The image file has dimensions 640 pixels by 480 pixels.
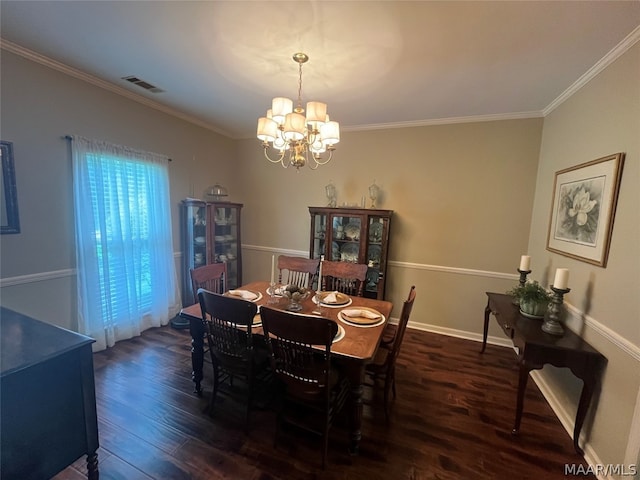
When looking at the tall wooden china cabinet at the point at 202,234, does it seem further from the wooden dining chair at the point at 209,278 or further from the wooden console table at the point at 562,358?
the wooden console table at the point at 562,358

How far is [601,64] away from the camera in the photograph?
2.04m

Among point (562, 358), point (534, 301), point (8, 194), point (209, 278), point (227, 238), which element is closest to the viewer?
point (562, 358)

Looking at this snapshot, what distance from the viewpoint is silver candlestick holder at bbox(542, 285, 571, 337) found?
205cm

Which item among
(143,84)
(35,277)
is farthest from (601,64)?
(35,277)

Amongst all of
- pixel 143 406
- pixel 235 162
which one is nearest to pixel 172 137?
pixel 235 162

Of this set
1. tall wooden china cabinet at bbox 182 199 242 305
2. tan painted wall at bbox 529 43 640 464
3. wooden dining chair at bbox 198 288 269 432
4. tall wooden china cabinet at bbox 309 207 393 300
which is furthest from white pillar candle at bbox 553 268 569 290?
tall wooden china cabinet at bbox 182 199 242 305

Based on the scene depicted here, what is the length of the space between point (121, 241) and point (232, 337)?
2.06 m

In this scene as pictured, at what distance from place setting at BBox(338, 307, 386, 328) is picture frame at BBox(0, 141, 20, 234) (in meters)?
2.78

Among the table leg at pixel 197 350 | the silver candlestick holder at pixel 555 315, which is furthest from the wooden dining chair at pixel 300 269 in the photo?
the silver candlestick holder at pixel 555 315

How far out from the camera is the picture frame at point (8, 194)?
2188 millimetres

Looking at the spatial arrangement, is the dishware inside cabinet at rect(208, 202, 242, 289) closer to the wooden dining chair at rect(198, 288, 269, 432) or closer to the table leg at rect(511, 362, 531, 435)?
the wooden dining chair at rect(198, 288, 269, 432)

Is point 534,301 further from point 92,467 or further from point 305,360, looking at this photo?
point 92,467

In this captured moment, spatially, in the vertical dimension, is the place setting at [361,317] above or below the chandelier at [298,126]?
below

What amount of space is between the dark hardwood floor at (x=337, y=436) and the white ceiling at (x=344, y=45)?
2.75 metres
